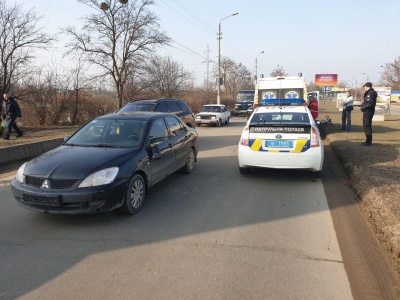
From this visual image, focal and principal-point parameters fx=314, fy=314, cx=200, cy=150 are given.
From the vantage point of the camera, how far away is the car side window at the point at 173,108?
36.2 feet

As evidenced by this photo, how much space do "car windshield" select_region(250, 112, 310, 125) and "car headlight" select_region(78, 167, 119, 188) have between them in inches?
140

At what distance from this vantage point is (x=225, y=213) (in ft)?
16.1

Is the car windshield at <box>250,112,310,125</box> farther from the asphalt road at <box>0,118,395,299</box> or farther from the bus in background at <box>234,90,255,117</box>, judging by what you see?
the bus in background at <box>234,90,255,117</box>

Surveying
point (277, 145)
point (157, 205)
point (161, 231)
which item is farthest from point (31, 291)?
point (277, 145)

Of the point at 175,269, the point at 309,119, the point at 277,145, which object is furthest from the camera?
the point at 309,119

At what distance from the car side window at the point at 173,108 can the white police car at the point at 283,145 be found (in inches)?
185

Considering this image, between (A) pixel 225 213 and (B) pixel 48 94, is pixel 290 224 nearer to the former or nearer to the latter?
(A) pixel 225 213

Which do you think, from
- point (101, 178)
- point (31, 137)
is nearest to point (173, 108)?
point (31, 137)

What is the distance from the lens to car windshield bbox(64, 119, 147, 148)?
17.5ft

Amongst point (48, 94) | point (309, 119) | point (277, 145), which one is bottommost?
point (277, 145)

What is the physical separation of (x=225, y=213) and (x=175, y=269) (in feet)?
5.69

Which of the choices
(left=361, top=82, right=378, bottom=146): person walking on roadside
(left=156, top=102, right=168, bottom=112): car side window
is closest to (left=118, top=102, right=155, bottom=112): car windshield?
(left=156, top=102, right=168, bottom=112): car side window

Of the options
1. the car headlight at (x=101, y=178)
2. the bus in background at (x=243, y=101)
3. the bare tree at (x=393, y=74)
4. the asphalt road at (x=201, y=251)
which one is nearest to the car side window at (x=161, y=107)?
the asphalt road at (x=201, y=251)

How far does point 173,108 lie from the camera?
11180 millimetres
